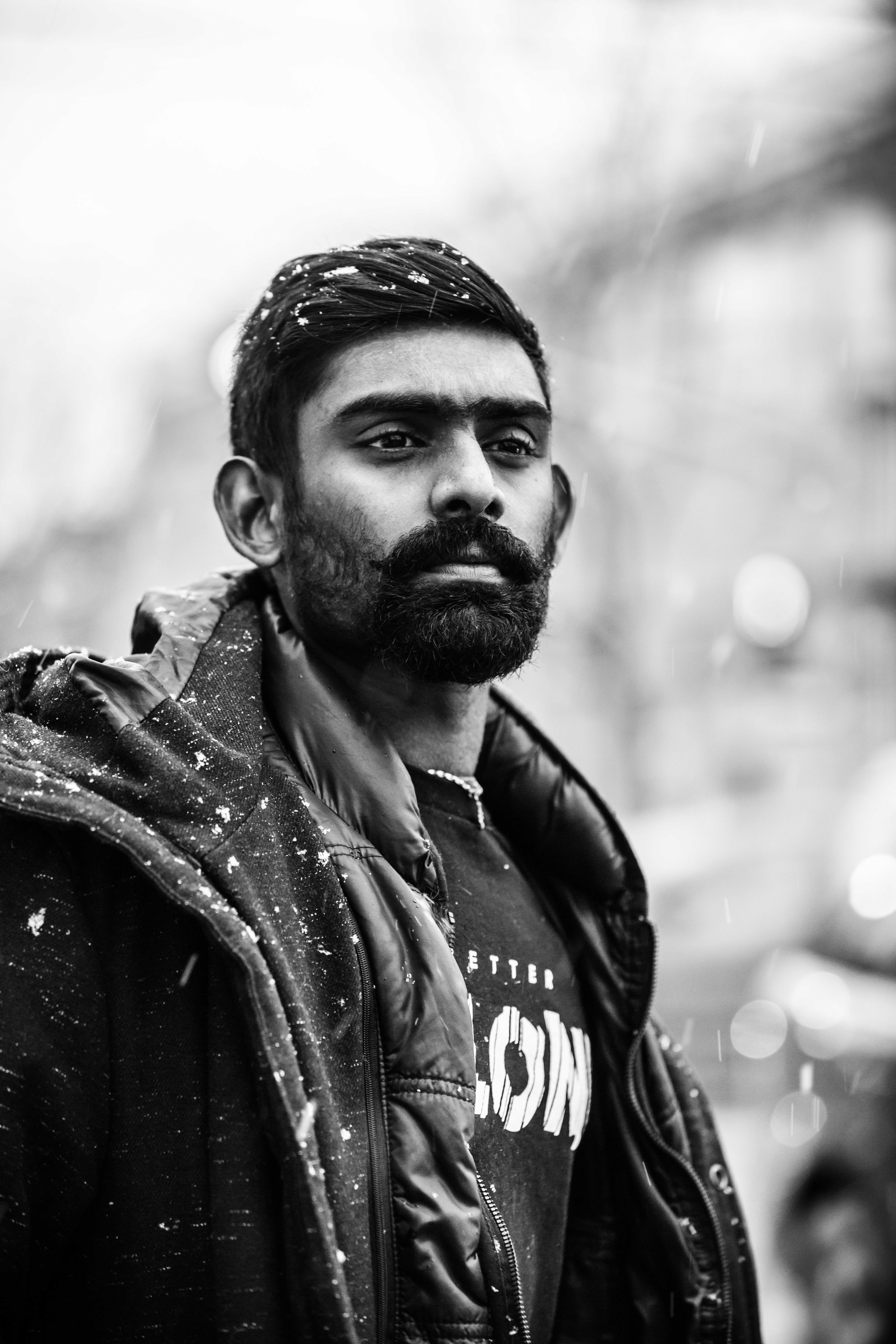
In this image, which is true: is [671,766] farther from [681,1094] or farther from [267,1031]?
[267,1031]

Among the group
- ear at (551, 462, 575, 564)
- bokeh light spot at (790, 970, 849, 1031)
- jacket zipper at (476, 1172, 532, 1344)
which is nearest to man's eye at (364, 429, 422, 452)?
ear at (551, 462, 575, 564)

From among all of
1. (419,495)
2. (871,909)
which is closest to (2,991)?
(419,495)

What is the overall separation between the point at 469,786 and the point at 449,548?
52cm

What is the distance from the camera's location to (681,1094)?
2.54m

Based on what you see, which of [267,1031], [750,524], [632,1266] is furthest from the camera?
[750,524]

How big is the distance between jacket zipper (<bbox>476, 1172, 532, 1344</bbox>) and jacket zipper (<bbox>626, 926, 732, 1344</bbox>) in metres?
0.57

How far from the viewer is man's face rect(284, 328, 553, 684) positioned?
2.06 metres

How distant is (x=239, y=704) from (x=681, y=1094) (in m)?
1.35

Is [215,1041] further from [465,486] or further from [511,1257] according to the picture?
[465,486]

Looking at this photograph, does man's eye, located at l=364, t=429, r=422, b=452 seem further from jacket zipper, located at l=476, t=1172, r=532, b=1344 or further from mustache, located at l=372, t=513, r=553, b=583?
jacket zipper, located at l=476, t=1172, r=532, b=1344

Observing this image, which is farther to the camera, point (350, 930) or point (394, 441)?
point (394, 441)

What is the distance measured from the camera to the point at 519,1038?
2156 mm

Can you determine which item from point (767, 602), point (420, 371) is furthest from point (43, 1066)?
point (767, 602)

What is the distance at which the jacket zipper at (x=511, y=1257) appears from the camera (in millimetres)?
1757
